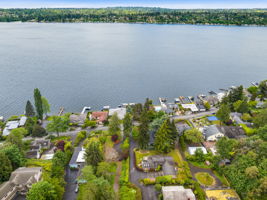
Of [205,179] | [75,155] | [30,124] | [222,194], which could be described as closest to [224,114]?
[205,179]

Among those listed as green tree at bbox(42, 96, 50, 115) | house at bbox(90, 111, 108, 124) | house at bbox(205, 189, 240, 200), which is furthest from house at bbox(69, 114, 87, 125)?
house at bbox(205, 189, 240, 200)

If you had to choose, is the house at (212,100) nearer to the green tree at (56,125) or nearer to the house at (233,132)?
the house at (233,132)

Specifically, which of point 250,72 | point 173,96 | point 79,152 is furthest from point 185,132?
point 250,72

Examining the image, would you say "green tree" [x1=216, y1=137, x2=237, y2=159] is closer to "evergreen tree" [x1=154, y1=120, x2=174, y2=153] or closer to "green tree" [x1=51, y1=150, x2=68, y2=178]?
"evergreen tree" [x1=154, y1=120, x2=174, y2=153]

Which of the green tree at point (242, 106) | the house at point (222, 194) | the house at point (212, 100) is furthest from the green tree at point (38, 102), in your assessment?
the green tree at point (242, 106)

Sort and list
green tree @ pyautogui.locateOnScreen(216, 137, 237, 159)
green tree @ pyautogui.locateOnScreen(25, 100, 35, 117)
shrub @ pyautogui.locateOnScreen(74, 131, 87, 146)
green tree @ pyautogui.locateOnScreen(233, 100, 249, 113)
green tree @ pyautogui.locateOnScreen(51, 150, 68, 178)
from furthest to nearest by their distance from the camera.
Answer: green tree @ pyautogui.locateOnScreen(25, 100, 35, 117)
green tree @ pyautogui.locateOnScreen(233, 100, 249, 113)
shrub @ pyautogui.locateOnScreen(74, 131, 87, 146)
green tree @ pyautogui.locateOnScreen(216, 137, 237, 159)
green tree @ pyautogui.locateOnScreen(51, 150, 68, 178)

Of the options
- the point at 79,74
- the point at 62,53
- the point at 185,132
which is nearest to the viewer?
the point at 185,132

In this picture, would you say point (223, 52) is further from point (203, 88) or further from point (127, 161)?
point (127, 161)
